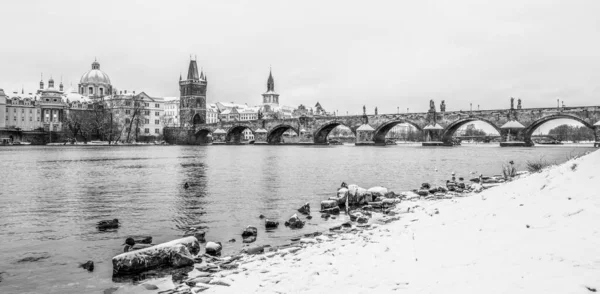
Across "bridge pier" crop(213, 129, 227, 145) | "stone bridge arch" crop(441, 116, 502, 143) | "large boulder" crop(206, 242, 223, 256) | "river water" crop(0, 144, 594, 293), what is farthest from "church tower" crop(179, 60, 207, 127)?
"large boulder" crop(206, 242, 223, 256)

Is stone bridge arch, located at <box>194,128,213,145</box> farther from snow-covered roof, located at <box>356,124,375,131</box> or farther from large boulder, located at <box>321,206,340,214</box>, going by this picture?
large boulder, located at <box>321,206,340,214</box>

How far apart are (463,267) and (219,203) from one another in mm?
11052

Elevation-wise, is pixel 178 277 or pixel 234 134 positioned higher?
pixel 234 134

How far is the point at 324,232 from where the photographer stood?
10344 millimetres

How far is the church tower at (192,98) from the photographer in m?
125

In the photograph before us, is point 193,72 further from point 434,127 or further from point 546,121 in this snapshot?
point 546,121

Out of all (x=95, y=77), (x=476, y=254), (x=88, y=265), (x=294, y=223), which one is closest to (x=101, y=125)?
(x=95, y=77)

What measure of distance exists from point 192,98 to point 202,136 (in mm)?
12810

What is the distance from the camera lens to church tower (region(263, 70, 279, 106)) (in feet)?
564

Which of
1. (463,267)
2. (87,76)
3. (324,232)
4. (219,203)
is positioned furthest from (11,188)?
(87,76)

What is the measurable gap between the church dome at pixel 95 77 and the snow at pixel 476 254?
145361 millimetres

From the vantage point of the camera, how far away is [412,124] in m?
77.2

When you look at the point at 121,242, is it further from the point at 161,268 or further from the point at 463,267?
the point at 463,267

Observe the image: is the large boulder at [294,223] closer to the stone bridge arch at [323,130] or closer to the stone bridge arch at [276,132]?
the stone bridge arch at [323,130]
